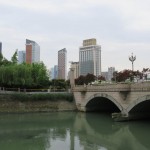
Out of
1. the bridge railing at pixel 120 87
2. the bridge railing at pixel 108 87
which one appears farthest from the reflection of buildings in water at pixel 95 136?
the bridge railing at pixel 108 87

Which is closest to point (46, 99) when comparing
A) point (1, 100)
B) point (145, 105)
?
point (1, 100)

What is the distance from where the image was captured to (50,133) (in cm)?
2986

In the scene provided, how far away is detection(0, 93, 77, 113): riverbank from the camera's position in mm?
46709

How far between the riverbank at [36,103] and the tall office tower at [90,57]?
74242 mm

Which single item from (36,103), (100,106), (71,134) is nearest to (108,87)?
(100,106)

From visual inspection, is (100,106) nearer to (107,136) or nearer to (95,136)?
(107,136)

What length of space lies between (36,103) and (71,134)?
19.9 meters

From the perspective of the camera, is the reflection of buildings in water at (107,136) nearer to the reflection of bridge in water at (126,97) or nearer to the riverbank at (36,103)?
the reflection of bridge in water at (126,97)

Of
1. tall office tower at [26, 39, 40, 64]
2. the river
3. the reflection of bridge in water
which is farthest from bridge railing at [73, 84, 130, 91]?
tall office tower at [26, 39, 40, 64]

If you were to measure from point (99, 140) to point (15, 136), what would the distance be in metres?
7.39

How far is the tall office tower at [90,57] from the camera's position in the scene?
125000mm

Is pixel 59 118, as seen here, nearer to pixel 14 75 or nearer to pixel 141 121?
pixel 141 121

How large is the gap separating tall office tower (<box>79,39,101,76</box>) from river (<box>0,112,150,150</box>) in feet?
282

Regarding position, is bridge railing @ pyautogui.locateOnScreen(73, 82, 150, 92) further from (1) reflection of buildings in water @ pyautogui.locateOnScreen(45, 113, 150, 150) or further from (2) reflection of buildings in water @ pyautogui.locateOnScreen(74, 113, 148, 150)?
(2) reflection of buildings in water @ pyautogui.locateOnScreen(74, 113, 148, 150)
